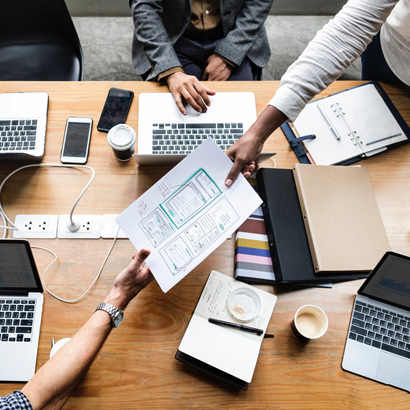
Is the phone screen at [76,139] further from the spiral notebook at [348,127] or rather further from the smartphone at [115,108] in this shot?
the spiral notebook at [348,127]

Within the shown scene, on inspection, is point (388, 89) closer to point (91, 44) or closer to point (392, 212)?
point (392, 212)

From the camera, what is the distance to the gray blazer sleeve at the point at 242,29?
1.33 metres

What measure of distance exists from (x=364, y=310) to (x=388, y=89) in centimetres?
77

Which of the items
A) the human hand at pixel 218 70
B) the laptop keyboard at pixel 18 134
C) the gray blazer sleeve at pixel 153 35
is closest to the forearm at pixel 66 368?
the laptop keyboard at pixel 18 134

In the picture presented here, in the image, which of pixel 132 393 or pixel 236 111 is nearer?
pixel 132 393

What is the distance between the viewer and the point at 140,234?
0.91 metres

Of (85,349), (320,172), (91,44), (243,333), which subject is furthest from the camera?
(91,44)

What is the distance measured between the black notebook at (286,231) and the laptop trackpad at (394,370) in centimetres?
22

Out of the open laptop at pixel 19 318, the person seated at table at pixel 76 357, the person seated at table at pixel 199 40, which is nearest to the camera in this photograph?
the person seated at table at pixel 76 357

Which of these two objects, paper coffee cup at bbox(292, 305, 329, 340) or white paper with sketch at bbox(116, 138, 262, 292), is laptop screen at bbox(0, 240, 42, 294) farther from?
paper coffee cup at bbox(292, 305, 329, 340)

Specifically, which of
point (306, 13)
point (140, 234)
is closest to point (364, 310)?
point (140, 234)

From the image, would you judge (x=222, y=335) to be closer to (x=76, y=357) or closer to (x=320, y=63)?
(x=76, y=357)

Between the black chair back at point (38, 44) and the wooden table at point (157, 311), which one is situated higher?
the black chair back at point (38, 44)

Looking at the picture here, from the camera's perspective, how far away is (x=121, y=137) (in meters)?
1.03
